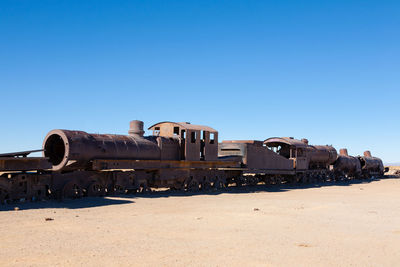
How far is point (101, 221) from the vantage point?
10781mm

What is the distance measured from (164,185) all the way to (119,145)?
354 cm

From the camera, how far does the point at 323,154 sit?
34.2m

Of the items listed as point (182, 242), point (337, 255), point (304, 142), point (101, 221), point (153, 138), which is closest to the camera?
point (337, 255)

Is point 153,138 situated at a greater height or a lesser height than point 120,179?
greater

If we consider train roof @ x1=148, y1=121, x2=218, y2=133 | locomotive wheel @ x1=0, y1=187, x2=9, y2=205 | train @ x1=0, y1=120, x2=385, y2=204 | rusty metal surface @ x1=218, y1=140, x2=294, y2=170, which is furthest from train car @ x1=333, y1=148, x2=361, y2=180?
locomotive wheel @ x1=0, y1=187, x2=9, y2=205

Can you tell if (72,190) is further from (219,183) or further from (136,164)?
(219,183)

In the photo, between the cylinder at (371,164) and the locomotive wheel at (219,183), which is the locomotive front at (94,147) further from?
the cylinder at (371,164)

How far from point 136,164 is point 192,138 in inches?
157

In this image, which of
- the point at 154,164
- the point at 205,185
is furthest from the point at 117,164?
the point at 205,185

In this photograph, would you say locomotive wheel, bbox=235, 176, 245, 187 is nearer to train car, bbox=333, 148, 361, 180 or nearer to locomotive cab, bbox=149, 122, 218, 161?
locomotive cab, bbox=149, 122, 218, 161

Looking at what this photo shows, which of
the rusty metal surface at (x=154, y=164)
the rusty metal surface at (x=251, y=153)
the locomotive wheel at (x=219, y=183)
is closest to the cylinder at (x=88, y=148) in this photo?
the rusty metal surface at (x=154, y=164)

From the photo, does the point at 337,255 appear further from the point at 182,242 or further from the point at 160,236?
the point at 160,236

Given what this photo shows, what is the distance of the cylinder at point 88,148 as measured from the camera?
52.1 ft

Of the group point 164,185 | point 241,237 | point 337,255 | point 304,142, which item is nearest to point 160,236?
point 241,237
